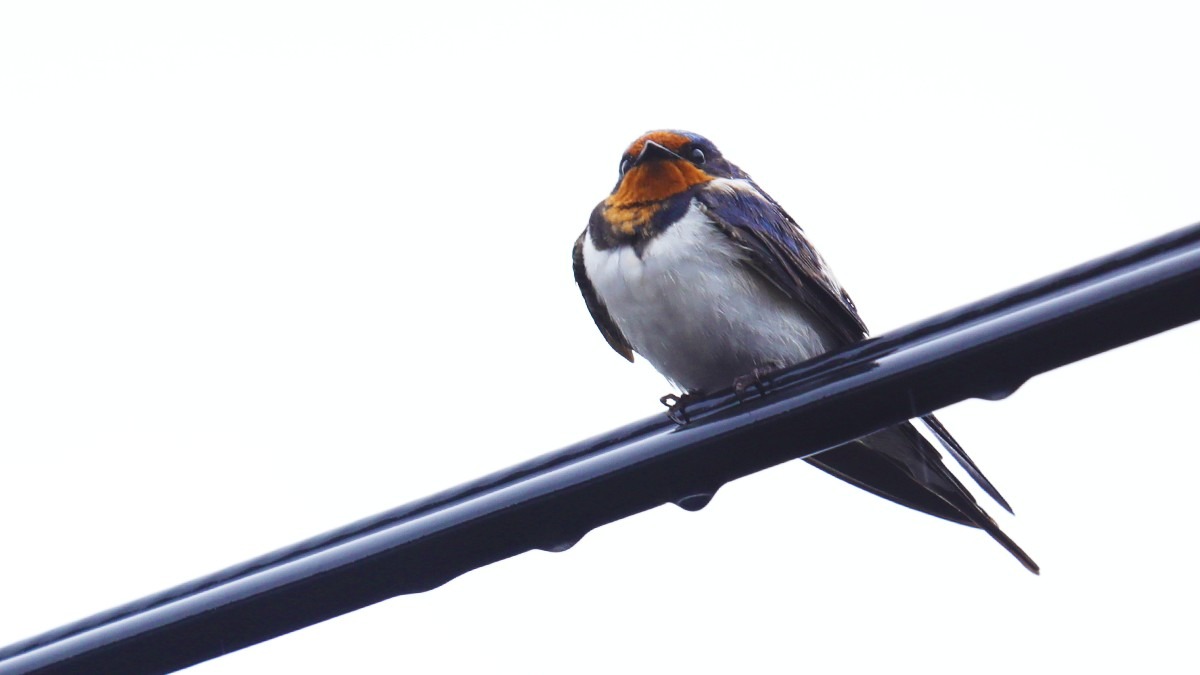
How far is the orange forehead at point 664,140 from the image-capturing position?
13.8ft

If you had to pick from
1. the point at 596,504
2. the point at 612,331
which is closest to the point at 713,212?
the point at 612,331

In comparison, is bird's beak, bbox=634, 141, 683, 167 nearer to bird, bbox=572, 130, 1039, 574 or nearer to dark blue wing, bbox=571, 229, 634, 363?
bird, bbox=572, 130, 1039, 574

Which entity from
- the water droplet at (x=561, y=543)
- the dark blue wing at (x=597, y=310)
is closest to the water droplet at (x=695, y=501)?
the water droplet at (x=561, y=543)

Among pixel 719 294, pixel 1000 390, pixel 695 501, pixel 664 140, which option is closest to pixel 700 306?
pixel 719 294

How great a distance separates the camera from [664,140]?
14.1ft

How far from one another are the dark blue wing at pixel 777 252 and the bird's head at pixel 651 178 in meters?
0.08

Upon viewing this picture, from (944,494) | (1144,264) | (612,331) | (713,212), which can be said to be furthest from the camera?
(612,331)

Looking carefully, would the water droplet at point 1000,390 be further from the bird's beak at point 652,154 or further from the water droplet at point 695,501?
the bird's beak at point 652,154

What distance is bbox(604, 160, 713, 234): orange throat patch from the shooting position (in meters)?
3.99

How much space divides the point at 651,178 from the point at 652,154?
88 millimetres

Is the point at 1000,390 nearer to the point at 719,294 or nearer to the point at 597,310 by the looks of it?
the point at 719,294

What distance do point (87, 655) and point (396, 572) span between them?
552 mm

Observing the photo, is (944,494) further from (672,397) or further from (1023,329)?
(1023,329)

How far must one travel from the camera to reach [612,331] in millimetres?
4398
